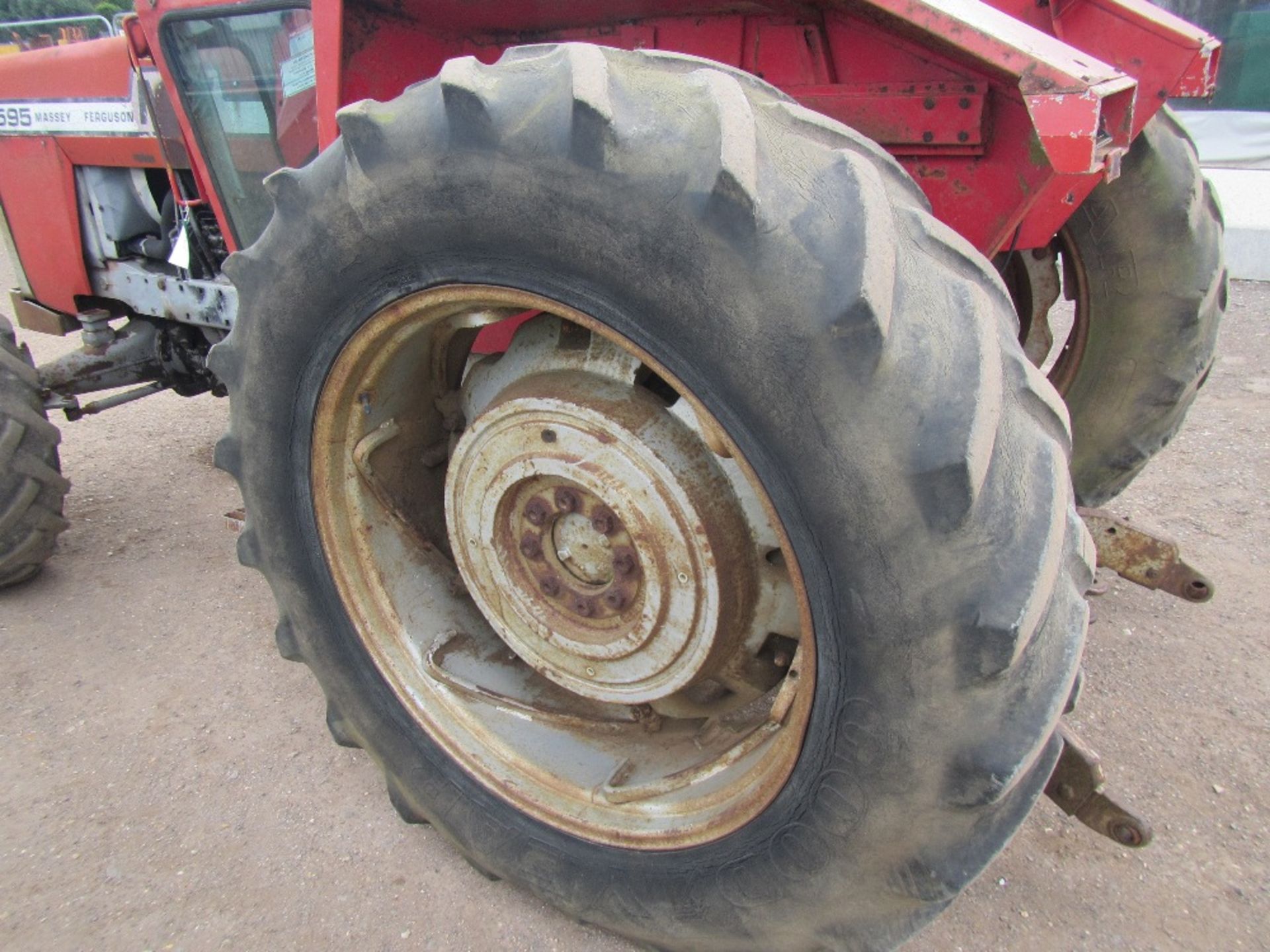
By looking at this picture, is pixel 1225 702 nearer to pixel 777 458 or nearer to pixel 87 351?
pixel 777 458

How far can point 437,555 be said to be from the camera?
6.58ft

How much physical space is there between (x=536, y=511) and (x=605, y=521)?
14 cm

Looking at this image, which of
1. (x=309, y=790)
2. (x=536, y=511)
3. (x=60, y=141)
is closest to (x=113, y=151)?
(x=60, y=141)

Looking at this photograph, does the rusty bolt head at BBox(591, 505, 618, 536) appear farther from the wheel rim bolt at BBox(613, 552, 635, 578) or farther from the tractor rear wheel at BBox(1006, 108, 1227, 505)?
the tractor rear wheel at BBox(1006, 108, 1227, 505)

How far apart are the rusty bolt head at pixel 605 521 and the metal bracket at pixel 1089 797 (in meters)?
0.79

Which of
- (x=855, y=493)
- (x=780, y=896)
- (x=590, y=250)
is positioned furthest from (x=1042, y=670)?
(x=590, y=250)

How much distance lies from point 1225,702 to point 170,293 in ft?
10.8

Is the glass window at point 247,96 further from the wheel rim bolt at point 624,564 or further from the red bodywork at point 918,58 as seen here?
the wheel rim bolt at point 624,564

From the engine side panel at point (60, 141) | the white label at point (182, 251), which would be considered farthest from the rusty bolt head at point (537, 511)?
the engine side panel at point (60, 141)

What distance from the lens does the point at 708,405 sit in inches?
47.2

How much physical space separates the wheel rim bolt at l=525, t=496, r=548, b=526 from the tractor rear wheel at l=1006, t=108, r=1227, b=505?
161 centimetres

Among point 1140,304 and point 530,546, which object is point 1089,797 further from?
point 1140,304

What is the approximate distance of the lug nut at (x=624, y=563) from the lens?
5.14ft

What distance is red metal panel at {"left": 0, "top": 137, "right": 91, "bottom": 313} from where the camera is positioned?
320 cm
